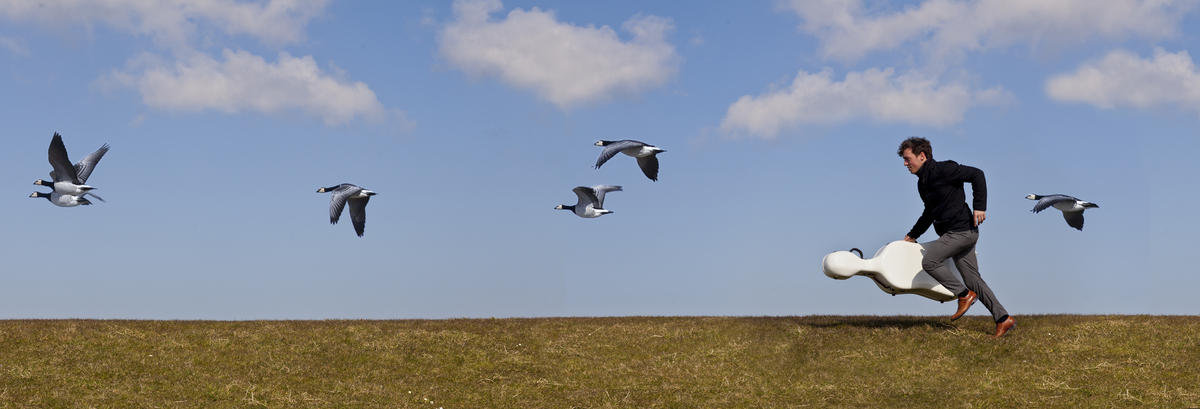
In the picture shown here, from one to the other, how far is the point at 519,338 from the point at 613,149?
3.22m

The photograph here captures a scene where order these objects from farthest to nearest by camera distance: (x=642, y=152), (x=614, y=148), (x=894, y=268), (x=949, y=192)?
(x=642, y=152) < (x=614, y=148) < (x=894, y=268) < (x=949, y=192)

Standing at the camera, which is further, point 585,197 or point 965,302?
point 585,197

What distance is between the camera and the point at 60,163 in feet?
49.0

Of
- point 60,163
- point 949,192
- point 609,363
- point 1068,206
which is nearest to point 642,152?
point 609,363

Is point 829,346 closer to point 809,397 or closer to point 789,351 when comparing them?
point 789,351

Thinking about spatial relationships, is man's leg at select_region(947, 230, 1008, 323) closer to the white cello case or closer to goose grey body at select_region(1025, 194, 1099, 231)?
the white cello case

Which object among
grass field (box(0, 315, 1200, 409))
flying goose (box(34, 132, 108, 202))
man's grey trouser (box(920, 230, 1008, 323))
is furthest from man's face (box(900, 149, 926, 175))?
flying goose (box(34, 132, 108, 202))

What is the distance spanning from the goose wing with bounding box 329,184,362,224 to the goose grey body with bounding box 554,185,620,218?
414 cm

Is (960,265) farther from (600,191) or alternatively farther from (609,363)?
(600,191)

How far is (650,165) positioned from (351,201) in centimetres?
584

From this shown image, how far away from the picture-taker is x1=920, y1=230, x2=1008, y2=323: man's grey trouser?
10.7m

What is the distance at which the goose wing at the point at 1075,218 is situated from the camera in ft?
43.8

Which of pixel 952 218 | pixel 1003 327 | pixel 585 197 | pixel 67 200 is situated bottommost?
pixel 1003 327

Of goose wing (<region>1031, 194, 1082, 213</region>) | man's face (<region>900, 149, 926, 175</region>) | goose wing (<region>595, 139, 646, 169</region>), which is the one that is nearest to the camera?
man's face (<region>900, 149, 926, 175</region>)
